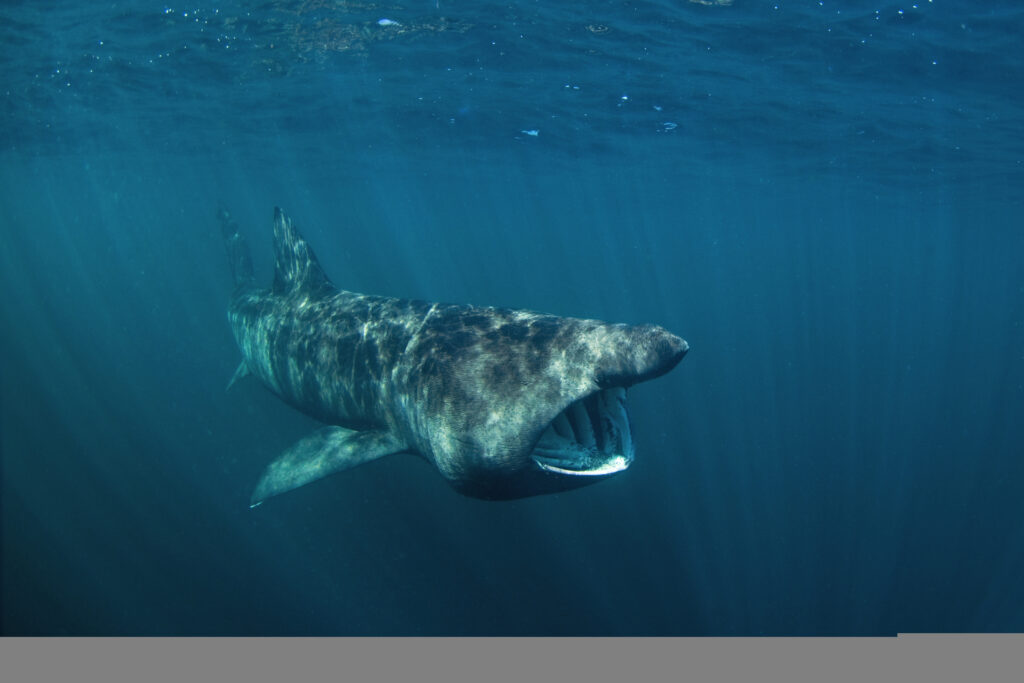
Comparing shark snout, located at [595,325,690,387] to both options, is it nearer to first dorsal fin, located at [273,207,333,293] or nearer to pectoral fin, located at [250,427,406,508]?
pectoral fin, located at [250,427,406,508]

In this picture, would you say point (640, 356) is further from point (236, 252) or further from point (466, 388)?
point (236, 252)

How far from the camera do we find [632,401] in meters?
18.0

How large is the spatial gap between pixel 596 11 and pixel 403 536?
40.4ft

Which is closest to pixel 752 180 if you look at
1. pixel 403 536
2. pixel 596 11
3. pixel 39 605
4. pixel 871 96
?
pixel 871 96

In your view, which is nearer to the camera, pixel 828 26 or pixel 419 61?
pixel 828 26

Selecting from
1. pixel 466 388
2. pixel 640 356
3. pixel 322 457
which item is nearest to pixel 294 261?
pixel 322 457

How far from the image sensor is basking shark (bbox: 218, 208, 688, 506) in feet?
18.0

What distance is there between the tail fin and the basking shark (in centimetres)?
539

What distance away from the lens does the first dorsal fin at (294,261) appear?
32.0 ft

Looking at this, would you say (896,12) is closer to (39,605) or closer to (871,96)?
(871,96)

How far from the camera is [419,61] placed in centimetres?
1755

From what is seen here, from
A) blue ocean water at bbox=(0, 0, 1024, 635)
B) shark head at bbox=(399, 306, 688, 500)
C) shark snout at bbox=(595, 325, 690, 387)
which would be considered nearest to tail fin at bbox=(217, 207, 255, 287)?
blue ocean water at bbox=(0, 0, 1024, 635)

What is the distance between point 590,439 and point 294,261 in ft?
21.7

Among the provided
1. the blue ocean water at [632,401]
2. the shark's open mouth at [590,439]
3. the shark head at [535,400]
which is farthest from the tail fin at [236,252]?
the shark's open mouth at [590,439]
